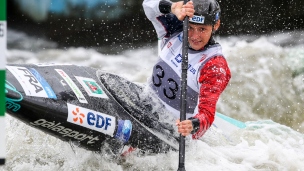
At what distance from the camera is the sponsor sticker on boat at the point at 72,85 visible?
3115 mm

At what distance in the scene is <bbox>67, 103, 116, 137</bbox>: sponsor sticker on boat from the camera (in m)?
3.03

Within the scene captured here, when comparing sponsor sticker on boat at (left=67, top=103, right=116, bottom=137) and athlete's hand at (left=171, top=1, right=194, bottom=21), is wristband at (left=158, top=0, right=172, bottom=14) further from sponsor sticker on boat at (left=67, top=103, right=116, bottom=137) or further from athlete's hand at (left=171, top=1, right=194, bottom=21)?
sponsor sticker on boat at (left=67, top=103, right=116, bottom=137)

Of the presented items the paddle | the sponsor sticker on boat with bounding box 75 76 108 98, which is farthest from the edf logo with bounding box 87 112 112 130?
the paddle

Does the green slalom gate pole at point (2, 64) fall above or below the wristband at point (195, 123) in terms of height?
above

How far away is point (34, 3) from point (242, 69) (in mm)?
2842

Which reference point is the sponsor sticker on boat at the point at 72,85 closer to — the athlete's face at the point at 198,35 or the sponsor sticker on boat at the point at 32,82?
the sponsor sticker on boat at the point at 32,82

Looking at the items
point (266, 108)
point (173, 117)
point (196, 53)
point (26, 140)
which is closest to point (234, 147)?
point (173, 117)

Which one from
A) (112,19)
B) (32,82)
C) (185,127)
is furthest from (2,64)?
(112,19)

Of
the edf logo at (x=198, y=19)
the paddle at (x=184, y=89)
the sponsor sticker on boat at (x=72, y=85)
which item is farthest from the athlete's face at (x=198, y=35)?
the sponsor sticker on boat at (x=72, y=85)

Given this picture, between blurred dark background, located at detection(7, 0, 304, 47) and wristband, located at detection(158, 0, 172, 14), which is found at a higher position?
wristband, located at detection(158, 0, 172, 14)

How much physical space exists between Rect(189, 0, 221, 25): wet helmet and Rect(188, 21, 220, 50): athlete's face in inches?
1.4

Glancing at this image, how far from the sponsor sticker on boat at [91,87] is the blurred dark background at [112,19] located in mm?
2675

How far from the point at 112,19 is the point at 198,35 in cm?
313

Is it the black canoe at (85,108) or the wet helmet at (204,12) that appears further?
the wet helmet at (204,12)
